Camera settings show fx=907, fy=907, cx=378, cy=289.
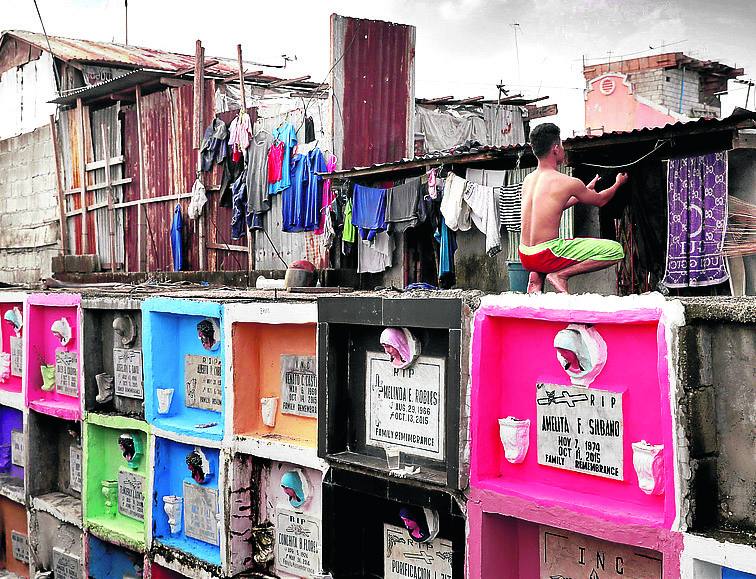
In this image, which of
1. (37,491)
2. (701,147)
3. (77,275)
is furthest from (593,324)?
(77,275)

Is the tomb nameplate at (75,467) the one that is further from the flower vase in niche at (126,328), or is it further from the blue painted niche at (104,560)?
the flower vase in niche at (126,328)

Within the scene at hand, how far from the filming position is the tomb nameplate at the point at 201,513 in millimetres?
7445

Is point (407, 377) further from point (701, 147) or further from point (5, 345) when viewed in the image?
point (5, 345)

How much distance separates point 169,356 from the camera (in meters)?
7.96

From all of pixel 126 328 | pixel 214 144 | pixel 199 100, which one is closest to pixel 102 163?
pixel 199 100

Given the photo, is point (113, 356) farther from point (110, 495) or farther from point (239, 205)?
point (239, 205)

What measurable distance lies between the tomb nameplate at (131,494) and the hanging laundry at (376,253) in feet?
13.9

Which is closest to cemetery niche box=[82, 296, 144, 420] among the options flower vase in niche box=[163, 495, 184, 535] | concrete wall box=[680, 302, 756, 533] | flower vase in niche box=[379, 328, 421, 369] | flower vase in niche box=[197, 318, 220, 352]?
flower vase in niche box=[163, 495, 184, 535]

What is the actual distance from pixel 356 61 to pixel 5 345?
5899 millimetres

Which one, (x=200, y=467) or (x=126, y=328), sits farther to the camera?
(x=126, y=328)

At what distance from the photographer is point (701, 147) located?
316 inches

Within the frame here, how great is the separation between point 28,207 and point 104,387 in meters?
10.9

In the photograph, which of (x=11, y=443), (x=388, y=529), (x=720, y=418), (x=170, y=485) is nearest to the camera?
(x=720, y=418)

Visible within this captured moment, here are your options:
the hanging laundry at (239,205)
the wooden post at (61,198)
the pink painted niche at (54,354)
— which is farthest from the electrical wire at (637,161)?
the wooden post at (61,198)
